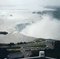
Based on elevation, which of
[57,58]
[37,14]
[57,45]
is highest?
[37,14]

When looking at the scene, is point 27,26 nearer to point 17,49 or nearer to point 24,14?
point 24,14

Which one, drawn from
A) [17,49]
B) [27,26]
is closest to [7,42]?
[17,49]

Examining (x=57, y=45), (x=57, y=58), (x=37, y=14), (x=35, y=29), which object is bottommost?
(x=57, y=58)

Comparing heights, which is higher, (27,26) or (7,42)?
(27,26)

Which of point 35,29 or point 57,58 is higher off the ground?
point 35,29

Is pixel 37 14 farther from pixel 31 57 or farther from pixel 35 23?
pixel 31 57

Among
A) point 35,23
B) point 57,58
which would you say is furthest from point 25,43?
point 57,58

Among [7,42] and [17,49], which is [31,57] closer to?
[17,49]
